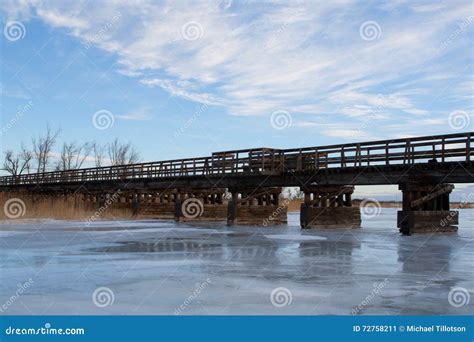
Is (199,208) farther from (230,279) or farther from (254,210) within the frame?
(230,279)

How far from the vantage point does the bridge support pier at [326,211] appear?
80.8 feet

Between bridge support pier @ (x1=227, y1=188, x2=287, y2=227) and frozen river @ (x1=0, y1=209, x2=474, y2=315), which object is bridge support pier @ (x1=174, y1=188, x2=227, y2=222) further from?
frozen river @ (x1=0, y1=209, x2=474, y2=315)

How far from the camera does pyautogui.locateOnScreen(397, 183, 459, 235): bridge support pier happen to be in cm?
2075

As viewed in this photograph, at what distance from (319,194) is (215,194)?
10867mm

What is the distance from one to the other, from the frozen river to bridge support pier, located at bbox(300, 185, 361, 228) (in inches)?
377

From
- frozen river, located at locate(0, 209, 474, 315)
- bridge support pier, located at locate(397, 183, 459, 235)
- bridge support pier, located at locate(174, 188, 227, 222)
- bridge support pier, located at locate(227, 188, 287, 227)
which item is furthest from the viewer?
bridge support pier, located at locate(174, 188, 227, 222)

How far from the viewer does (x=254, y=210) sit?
2878 cm

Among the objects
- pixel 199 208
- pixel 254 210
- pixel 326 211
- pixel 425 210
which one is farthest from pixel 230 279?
pixel 199 208

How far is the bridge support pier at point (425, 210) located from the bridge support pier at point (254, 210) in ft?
26.8

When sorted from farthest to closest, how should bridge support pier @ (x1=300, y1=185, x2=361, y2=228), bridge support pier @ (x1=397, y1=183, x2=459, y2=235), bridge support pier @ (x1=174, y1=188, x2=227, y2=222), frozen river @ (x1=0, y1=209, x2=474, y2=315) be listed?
bridge support pier @ (x1=174, y1=188, x2=227, y2=222) → bridge support pier @ (x1=300, y1=185, x2=361, y2=228) → bridge support pier @ (x1=397, y1=183, x2=459, y2=235) → frozen river @ (x1=0, y1=209, x2=474, y2=315)

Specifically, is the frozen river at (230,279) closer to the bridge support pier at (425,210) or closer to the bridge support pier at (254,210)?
the bridge support pier at (425,210)

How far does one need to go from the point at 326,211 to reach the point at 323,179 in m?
1.65

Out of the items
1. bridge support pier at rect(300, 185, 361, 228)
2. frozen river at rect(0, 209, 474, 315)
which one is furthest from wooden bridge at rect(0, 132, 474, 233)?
frozen river at rect(0, 209, 474, 315)
